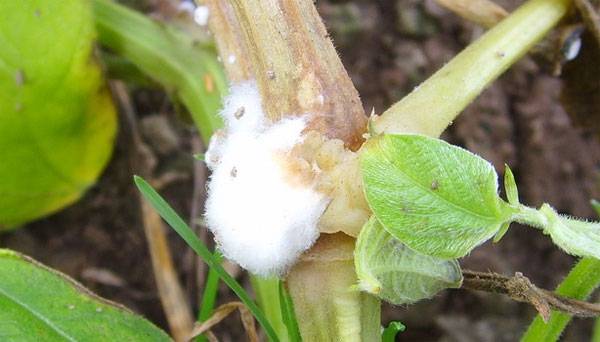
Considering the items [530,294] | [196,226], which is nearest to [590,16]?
[530,294]

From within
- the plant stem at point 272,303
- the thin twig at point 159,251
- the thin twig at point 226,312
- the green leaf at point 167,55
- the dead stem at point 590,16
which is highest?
the dead stem at point 590,16

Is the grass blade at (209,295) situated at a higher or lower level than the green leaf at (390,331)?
lower

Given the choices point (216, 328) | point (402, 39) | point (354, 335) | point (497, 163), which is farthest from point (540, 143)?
point (354, 335)

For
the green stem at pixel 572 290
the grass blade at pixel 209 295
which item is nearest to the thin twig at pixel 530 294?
the green stem at pixel 572 290

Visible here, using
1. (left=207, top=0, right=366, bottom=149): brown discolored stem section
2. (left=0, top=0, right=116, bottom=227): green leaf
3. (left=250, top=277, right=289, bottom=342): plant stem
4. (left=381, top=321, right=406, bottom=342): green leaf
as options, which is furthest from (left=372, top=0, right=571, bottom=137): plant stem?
(left=0, top=0, right=116, bottom=227): green leaf

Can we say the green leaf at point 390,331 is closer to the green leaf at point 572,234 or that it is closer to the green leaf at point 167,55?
the green leaf at point 572,234

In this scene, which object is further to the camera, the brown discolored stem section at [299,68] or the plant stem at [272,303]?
the plant stem at [272,303]

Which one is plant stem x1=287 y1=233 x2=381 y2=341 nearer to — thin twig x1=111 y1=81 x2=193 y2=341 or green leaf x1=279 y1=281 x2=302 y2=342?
green leaf x1=279 y1=281 x2=302 y2=342
